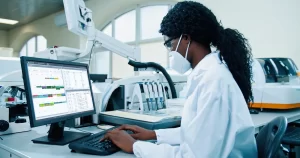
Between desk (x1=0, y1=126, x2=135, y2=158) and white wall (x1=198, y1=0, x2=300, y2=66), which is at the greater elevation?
white wall (x1=198, y1=0, x2=300, y2=66)

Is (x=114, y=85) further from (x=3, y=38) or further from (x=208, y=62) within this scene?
(x=3, y=38)

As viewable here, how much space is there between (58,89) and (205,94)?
64 centimetres

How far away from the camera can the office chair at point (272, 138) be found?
841 mm

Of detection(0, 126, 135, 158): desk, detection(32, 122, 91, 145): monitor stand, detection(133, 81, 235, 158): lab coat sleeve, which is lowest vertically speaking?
detection(0, 126, 135, 158): desk

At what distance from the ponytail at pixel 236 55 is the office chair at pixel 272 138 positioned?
0.48ft

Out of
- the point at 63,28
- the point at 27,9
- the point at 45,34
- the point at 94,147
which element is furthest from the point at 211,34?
the point at 45,34

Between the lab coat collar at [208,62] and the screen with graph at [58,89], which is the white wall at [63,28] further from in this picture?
the lab coat collar at [208,62]

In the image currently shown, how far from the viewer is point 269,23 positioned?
3.16m

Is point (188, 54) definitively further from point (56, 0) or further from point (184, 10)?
point (56, 0)

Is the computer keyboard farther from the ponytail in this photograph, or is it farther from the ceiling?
the ceiling

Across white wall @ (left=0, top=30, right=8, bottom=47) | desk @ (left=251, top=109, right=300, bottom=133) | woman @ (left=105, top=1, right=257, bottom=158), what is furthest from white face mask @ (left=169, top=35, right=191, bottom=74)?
white wall @ (left=0, top=30, right=8, bottom=47)

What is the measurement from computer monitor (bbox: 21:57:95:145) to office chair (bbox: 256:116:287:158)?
0.77m

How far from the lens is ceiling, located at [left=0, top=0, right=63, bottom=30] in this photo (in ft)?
19.6

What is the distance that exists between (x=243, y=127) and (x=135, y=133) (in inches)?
19.3
